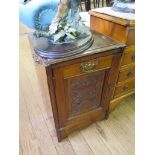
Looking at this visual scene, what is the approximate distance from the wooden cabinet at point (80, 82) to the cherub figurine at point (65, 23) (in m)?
0.14

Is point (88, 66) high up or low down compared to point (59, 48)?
down

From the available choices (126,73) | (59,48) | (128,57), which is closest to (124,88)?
(126,73)

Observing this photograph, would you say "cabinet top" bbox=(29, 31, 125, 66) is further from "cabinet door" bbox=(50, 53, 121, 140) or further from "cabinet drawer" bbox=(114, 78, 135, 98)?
"cabinet drawer" bbox=(114, 78, 135, 98)

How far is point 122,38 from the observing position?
1.18 meters

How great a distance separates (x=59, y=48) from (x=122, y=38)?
48 cm

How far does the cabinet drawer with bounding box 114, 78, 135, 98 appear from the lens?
4.75 ft

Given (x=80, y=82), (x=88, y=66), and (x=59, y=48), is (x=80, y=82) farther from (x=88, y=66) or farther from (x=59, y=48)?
(x=59, y=48)

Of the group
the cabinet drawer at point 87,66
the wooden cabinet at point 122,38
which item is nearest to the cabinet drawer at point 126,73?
the wooden cabinet at point 122,38
